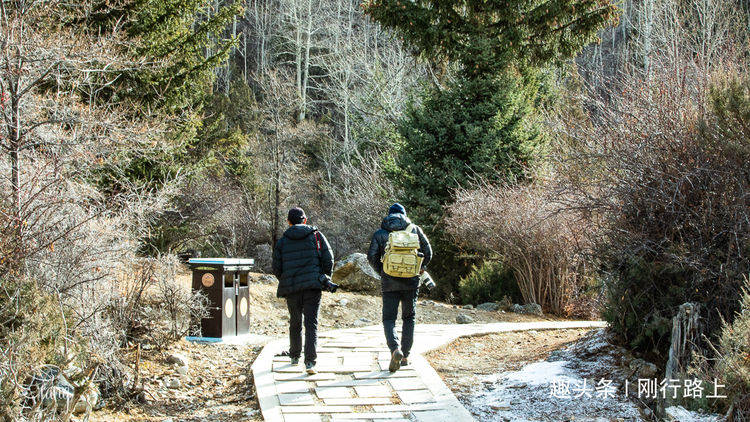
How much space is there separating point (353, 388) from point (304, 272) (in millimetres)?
1275

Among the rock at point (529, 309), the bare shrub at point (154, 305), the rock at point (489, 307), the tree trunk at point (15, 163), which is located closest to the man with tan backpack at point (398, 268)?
the bare shrub at point (154, 305)

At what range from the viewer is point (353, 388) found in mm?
6094

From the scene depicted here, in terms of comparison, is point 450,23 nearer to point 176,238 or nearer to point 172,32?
point 172,32

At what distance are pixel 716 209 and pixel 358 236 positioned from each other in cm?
1523

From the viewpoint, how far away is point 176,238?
1577cm

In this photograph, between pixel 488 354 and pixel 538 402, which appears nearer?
pixel 538 402

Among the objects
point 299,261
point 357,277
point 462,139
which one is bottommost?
point 357,277

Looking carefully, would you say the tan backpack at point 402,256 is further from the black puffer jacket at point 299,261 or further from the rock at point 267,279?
the rock at point 267,279

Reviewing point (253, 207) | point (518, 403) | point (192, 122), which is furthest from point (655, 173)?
point (253, 207)

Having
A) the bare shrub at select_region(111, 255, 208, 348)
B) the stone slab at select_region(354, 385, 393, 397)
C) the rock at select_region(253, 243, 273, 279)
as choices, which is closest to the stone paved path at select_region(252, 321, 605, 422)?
the stone slab at select_region(354, 385, 393, 397)

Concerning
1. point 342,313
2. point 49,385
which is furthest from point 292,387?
point 342,313

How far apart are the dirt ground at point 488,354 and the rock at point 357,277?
451 centimetres

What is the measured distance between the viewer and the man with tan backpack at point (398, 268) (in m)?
6.57

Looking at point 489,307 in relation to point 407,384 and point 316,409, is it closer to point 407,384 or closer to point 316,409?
point 407,384
